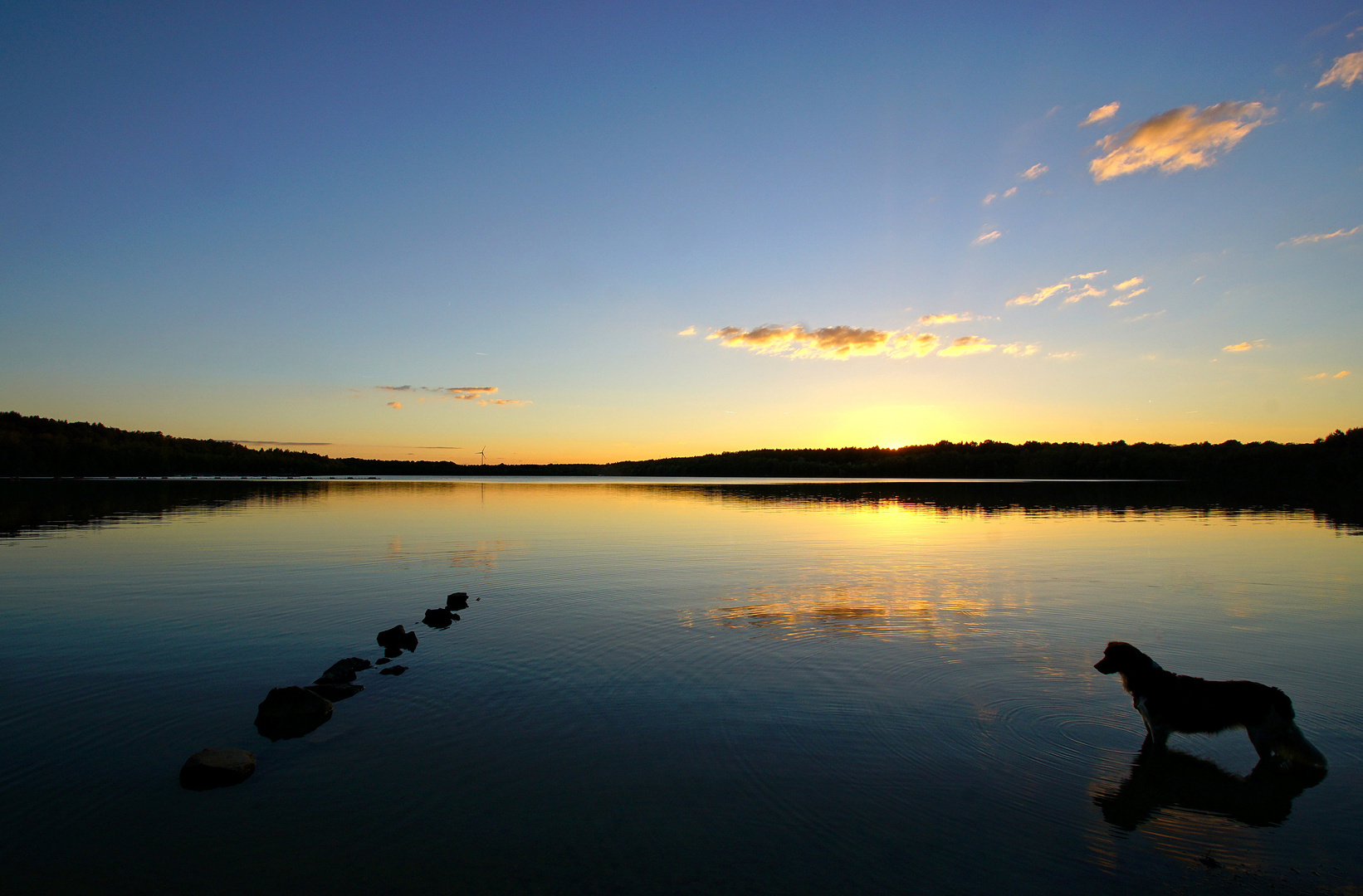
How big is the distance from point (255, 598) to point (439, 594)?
386cm

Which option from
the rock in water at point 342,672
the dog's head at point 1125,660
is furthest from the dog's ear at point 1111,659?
the rock in water at point 342,672

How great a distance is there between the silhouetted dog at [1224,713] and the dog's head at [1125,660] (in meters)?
0.06

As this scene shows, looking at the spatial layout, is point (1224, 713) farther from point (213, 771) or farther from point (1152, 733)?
point (213, 771)

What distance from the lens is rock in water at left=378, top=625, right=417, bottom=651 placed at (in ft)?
35.7

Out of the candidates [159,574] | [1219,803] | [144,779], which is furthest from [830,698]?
[159,574]

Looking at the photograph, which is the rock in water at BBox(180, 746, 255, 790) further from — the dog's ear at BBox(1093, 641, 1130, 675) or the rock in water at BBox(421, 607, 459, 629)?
the dog's ear at BBox(1093, 641, 1130, 675)

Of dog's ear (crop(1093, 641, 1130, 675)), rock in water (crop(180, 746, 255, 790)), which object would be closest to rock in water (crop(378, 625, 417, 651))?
rock in water (crop(180, 746, 255, 790))

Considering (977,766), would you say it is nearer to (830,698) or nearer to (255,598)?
(830,698)

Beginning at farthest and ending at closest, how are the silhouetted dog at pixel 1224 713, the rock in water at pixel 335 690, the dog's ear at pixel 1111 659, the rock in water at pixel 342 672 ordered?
1. the rock in water at pixel 342 672
2. the rock in water at pixel 335 690
3. the dog's ear at pixel 1111 659
4. the silhouetted dog at pixel 1224 713

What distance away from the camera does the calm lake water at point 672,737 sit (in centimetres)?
511

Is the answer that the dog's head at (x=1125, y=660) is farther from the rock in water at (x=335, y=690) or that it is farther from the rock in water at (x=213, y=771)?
the rock in water at (x=335, y=690)

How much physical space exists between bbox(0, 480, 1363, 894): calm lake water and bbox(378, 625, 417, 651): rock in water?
18 cm

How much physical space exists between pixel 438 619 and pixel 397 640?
1.82 m

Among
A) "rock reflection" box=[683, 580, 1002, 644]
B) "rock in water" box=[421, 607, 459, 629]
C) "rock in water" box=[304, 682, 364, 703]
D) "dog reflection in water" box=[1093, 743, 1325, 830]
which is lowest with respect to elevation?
"dog reflection in water" box=[1093, 743, 1325, 830]
